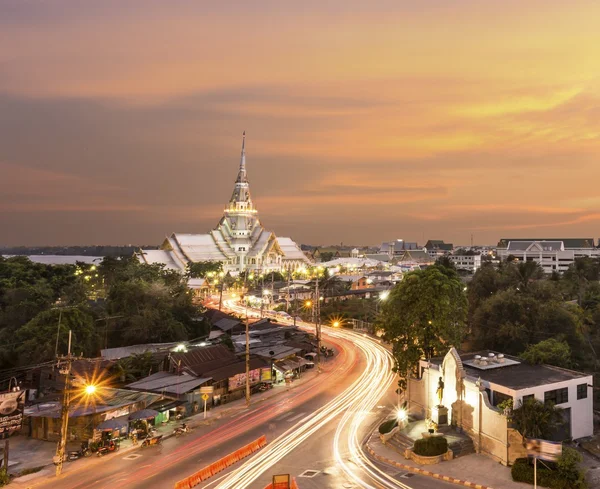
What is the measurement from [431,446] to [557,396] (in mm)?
7783

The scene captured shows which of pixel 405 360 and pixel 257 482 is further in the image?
pixel 405 360

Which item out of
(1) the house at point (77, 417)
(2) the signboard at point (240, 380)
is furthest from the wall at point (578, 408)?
(1) the house at point (77, 417)

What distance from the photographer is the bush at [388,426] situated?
30.0 meters

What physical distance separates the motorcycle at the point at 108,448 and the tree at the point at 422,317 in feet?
61.0

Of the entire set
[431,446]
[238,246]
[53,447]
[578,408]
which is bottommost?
[53,447]

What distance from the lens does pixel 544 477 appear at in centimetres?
2256

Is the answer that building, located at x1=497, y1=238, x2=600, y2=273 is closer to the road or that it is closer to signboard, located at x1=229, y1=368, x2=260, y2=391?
signboard, located at x1=229, y1=368, x2=260, y2=391

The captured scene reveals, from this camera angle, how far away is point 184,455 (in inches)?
1048

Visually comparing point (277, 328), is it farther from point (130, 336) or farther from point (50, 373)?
point (50, 373)

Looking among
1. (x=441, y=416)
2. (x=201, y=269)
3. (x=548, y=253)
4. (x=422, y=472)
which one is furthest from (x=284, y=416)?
(x=548, y=253)

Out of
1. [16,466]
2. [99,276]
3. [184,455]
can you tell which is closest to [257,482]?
[184,455]

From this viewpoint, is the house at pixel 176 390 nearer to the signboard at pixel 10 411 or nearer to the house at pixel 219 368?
the house at pixel 219 368

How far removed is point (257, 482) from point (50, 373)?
2358cm

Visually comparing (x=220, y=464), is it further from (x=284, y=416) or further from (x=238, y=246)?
(x=238, y=246)
